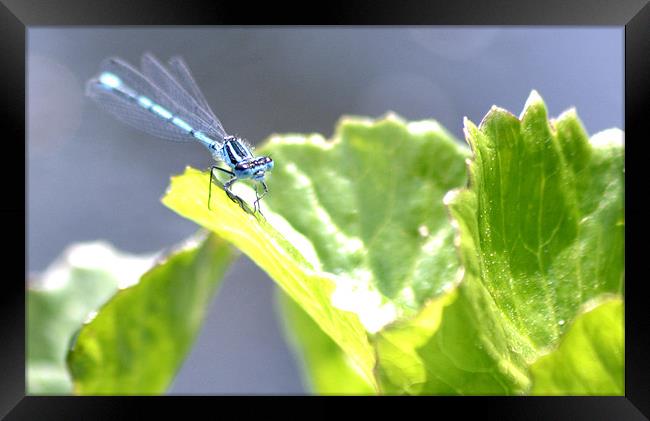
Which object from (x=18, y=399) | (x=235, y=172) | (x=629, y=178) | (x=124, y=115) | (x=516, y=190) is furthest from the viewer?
(x=124, y=115)

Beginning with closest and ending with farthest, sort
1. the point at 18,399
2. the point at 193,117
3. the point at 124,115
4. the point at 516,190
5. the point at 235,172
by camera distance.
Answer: the point at 516,190 → the point at 18,399 → the point at 235,172 → the point at 193,117 → the point at 124,115

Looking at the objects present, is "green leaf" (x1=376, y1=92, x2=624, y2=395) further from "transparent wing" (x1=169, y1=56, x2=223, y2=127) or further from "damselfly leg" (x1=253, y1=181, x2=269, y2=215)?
"transparent wing" (x1=169, y1=56, x2=223, y2=127)

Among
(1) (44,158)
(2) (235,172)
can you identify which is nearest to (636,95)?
(2) (235,172)

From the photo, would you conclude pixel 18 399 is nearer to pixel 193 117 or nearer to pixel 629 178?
pixel 629 178

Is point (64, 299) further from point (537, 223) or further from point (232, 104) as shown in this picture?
point (232, 104)

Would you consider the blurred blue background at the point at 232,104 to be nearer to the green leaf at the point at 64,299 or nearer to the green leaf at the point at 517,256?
the green leaf at the point at 64,299

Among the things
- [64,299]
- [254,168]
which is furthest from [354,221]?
[64,299]
